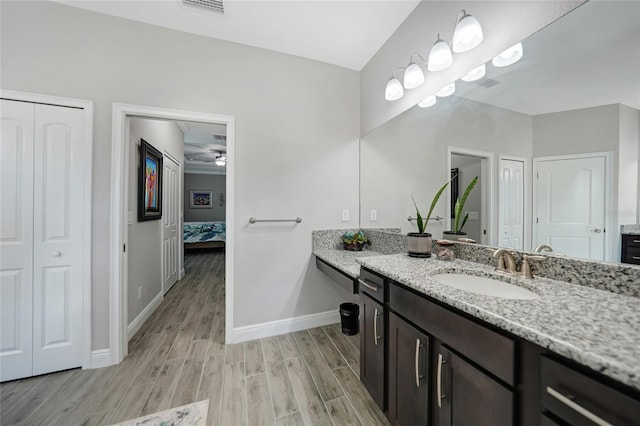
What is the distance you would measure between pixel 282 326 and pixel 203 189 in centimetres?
738

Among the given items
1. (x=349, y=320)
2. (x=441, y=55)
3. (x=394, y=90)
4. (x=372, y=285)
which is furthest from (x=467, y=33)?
(x=349, y=320)

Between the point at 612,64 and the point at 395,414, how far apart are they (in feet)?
5.93

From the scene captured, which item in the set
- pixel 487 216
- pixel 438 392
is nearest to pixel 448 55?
pixel 487 216

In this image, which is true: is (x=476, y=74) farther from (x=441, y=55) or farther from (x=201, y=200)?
(x=201, y=200)

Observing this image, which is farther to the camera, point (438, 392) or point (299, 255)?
point (299, 255)

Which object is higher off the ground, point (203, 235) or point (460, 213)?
point (460, 213)

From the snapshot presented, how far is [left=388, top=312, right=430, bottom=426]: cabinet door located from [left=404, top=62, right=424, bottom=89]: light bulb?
1617mm

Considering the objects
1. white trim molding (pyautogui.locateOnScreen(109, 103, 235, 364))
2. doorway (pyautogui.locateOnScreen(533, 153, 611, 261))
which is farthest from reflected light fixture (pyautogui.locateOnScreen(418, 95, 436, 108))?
white trim molding (pyautogui.locateOnScreen(109, 103, 235, 364))

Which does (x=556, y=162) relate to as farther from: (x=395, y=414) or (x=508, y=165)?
(x=395, y=414)

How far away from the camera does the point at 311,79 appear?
2.47 m

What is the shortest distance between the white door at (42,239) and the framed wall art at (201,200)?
6847mm

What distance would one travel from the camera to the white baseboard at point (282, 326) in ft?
7.22

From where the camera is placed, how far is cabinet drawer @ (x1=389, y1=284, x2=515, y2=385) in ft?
2.28

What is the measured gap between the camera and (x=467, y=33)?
129 centimetres
